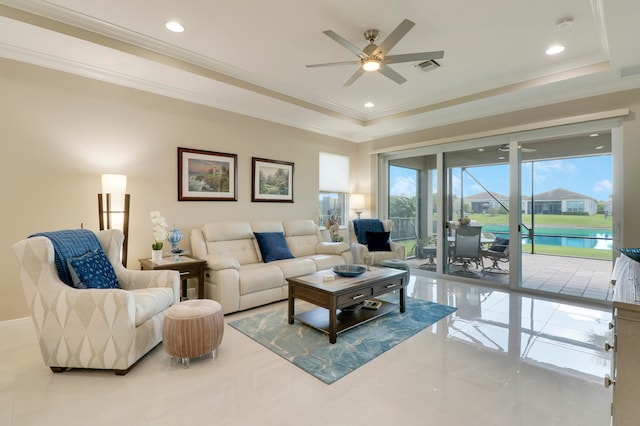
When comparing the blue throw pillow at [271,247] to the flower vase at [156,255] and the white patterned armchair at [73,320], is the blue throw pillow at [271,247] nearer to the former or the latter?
the flower vase at [156,255]

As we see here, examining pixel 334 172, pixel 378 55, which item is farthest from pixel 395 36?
pixel 334 172

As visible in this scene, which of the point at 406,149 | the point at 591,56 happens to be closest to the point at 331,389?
the point at 591,56

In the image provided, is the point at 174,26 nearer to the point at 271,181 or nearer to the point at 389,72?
the point at 389,72

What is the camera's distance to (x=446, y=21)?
112 inches

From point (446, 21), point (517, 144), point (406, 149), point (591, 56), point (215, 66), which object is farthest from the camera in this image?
point (406, 149)

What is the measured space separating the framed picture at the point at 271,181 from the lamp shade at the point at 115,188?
1886mm

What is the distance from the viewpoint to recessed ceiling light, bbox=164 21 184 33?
9.37 ft

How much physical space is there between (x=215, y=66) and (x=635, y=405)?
14.1ft

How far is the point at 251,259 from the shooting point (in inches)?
173

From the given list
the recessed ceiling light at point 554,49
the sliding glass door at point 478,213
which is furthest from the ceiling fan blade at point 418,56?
the sliding glass door at point 478,213

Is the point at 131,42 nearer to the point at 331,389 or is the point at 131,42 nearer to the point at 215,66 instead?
the point at 215,66

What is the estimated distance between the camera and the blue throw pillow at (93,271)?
7.90 ft

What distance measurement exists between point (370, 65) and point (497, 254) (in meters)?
3.70

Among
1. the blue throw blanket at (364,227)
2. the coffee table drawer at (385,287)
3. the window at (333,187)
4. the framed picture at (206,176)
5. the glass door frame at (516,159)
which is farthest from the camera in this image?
the window at (333,187)
